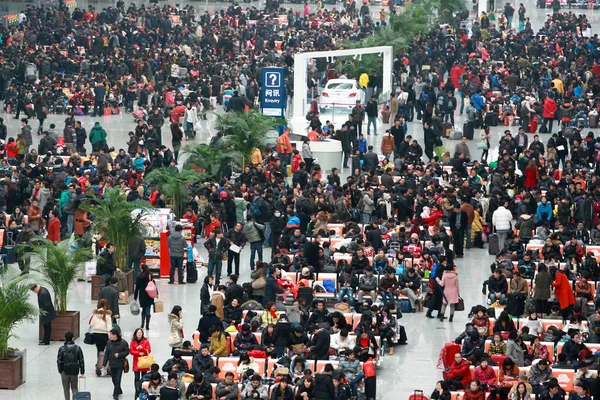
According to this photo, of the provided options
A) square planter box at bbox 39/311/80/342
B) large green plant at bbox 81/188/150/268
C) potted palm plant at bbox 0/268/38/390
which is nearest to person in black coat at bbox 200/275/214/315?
square planter box at bbox 39/311/80/342

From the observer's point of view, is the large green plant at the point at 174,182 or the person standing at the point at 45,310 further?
the large green plant at the point at 174,182

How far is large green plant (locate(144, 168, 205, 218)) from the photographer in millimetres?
32562

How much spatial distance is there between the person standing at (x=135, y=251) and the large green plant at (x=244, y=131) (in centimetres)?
831

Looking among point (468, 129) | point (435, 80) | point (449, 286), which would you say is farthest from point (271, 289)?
point (435, 80)

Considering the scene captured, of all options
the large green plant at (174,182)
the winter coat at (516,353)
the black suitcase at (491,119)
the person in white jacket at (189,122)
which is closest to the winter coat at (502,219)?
the large green plant at (174,182)

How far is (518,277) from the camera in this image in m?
26.8

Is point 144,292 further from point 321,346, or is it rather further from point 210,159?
point 210,159

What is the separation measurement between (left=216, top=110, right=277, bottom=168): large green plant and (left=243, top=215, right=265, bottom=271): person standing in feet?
22.2

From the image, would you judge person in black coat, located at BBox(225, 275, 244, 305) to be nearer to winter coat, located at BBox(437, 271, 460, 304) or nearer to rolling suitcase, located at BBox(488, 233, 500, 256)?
winter coat, located at BBox(437, 271, 460, 304)

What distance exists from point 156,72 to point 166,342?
1121 inches

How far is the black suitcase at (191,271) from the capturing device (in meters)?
29.5

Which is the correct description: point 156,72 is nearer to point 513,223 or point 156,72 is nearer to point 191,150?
point 191,150

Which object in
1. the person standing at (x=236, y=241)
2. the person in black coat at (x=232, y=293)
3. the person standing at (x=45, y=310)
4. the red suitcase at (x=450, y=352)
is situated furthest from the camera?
the person standing at (x=236, y=241)

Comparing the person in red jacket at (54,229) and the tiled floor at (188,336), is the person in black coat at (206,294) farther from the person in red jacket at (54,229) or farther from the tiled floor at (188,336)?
the person in red jacket at (54,229)
